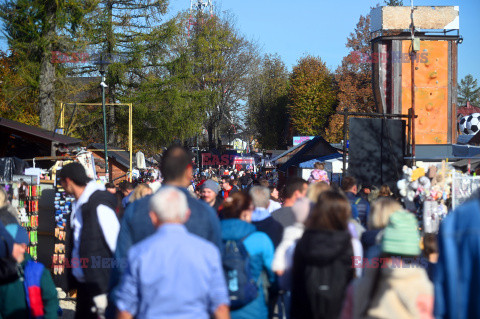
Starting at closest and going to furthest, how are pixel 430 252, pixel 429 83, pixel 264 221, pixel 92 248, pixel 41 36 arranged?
pixel 92 248
pixel 430 252
pixel 264 221
pixel 429 83
pixel 41 36

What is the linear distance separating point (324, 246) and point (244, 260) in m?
0.81

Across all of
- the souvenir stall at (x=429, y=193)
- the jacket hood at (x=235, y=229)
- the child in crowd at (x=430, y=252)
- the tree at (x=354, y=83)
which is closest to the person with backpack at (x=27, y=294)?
the jacket hood at (x=235, y=229)

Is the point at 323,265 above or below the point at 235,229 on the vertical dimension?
below

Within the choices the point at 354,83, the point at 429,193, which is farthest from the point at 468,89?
the point at 429,193

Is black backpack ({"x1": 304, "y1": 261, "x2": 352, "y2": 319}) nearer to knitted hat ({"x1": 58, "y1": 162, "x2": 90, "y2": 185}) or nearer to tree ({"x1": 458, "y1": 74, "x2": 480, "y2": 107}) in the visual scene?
knitted hat ({"x1": 58, "y1": 162, "x2": 90, "y2": 185})

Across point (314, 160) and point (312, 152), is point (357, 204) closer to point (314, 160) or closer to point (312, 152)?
point (314, 160)

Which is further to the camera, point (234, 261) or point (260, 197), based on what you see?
point (260, 197)

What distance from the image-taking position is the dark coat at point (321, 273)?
13.6 ft

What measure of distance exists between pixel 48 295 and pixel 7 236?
2.04ft

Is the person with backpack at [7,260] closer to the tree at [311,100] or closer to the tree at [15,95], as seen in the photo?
the tree at [15,95]

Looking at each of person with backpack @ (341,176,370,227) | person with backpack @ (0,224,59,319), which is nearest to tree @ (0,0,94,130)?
person with backpack @ (341,176,370,227)

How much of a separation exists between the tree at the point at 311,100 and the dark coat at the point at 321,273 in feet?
157

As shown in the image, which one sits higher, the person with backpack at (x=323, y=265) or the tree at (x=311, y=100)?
the tree at (x=311, y=100)

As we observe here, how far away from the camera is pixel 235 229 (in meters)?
5.02
